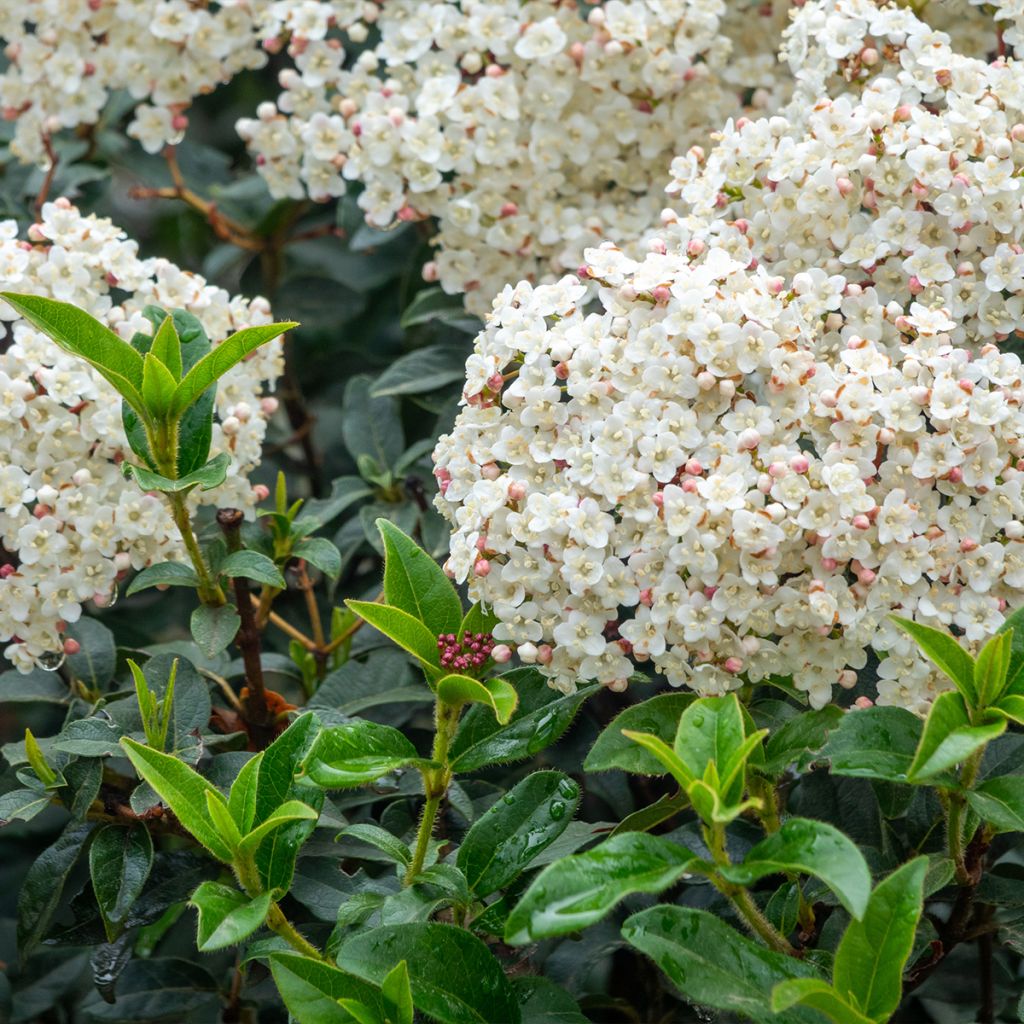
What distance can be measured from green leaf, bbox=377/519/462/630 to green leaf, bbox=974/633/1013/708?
60 cm

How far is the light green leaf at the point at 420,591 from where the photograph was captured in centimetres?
170

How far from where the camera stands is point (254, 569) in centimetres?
182

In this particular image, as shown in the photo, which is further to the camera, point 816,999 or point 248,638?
point 248,638

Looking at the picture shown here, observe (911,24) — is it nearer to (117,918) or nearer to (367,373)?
(367,373)

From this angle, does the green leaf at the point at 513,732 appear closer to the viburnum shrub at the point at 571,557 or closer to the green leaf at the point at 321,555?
the viburnum shrub at the point at 571,557

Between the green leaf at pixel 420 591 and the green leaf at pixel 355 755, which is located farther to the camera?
the green leaf at pixel 420 591

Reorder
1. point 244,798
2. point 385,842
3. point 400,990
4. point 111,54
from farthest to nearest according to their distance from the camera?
point 111,54 → point 385,842 → point 244,798 → point 400,990

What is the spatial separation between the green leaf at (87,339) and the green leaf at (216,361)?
5 centimetres

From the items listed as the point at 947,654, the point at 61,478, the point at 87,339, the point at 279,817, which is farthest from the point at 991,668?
the point at 61,478

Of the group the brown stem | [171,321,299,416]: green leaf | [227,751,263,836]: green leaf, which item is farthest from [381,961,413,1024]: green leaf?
[171,321,299,416]: green leaf

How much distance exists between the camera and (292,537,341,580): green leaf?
6.29ft

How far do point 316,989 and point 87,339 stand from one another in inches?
31.5

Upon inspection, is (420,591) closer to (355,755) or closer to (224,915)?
(355,755)

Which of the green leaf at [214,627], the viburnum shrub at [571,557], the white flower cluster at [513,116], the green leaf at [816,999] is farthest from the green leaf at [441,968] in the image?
the white flower cluster at [513,116]
